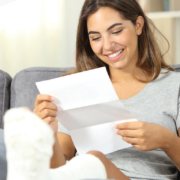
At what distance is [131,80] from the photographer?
4.01 ft

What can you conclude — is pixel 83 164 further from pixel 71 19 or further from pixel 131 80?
pixel 71 19

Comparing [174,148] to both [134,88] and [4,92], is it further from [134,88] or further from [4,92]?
[4,92]

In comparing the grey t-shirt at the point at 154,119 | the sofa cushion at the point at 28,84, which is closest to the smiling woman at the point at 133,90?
the grey t-shirt at the point at 154,119

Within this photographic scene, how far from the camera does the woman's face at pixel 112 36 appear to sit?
110 cm

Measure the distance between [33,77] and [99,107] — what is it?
0.60 metres

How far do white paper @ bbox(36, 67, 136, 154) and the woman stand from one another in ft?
0.10

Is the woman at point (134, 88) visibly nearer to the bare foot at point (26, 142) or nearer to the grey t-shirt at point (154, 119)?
the grey t-shirt at point (154, 119)

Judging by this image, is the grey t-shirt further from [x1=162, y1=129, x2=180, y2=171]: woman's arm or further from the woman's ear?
the woman's ear

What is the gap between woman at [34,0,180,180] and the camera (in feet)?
2.88

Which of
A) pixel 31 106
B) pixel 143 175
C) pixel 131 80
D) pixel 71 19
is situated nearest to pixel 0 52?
pixel 71 19

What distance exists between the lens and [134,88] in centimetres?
118

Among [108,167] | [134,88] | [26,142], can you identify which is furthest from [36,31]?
[26,142]

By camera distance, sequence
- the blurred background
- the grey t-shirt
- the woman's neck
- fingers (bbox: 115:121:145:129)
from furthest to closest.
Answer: the blurred background, the woman's neck, the grey t-shirt, fingers (bbox: 115:121:145:129)

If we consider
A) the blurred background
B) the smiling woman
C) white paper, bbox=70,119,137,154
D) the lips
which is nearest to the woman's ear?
the smiling woman
